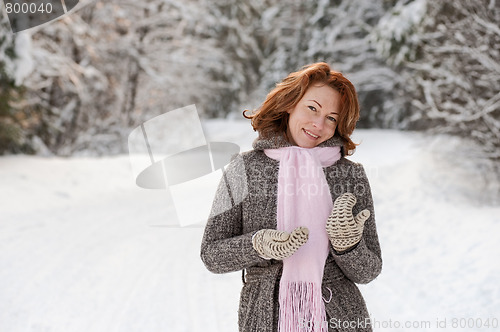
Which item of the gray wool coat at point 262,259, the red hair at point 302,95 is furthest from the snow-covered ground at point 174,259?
the red hair at point 302,95

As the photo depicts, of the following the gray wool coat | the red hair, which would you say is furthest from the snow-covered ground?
the red hair

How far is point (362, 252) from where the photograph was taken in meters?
1.67

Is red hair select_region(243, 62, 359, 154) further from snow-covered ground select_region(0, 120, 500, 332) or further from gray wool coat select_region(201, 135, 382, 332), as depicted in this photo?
snow-covered ground select_region(0, 120, 500, 332)

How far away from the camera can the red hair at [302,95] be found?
5.92 feet

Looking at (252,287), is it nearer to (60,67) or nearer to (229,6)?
(60,67)

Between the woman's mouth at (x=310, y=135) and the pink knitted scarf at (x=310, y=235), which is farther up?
the woman's mouth at (x=310, y=135)

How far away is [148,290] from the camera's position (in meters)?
4.48

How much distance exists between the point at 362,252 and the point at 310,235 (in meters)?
0.17

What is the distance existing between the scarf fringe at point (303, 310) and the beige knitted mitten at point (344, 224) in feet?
0.60

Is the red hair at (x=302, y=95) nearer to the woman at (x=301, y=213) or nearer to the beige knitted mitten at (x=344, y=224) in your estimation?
the woman at (x=301, y=213)

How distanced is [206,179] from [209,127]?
16081mm

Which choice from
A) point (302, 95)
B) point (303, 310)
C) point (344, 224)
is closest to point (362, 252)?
point (344, 224)

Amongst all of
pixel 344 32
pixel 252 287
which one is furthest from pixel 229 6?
pixel 252 287

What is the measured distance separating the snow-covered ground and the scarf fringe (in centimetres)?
211
